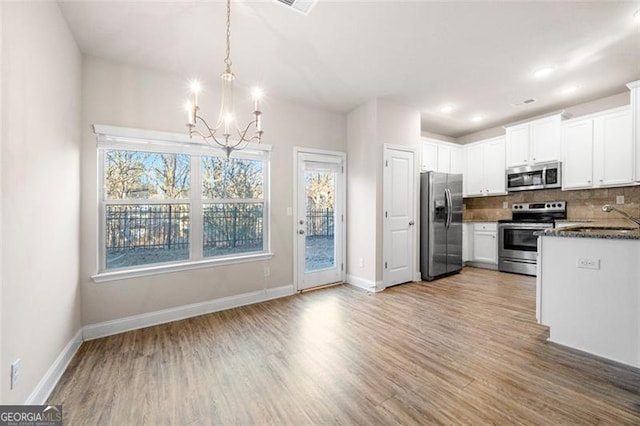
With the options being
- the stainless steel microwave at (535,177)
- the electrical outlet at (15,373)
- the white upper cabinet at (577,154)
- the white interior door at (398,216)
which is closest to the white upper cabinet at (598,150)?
the white upper cabinet at (577,154)

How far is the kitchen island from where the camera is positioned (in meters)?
2.03

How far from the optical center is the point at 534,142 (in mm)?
4711

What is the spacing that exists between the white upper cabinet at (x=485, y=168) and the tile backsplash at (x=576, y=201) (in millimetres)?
353

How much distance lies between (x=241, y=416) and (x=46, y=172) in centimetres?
211

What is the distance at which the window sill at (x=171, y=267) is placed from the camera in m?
2.69

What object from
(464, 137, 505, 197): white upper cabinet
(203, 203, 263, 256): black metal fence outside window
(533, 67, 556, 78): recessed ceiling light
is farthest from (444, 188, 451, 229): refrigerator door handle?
(203, 203, 263, 256): black metal fence outside window

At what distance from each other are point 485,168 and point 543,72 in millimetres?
2448

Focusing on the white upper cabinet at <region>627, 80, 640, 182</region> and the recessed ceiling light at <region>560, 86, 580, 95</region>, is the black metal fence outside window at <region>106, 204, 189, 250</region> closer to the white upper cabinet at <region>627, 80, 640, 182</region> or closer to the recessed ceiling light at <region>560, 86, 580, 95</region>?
the recessed ceiling light at <region>560, 86, 580, 95</region>

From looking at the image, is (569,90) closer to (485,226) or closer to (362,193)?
(485,226)

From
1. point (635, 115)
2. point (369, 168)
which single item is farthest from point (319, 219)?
point (635, 115)

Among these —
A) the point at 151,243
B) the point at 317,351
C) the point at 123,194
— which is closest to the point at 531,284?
the point at 317,351

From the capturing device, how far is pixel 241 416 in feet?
5.19

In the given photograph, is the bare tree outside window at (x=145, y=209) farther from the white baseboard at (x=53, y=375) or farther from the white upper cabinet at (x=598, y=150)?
the white upper cabinet at (x=598, y=150)

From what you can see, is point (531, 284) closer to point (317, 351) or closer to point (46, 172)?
point (317, 351)
